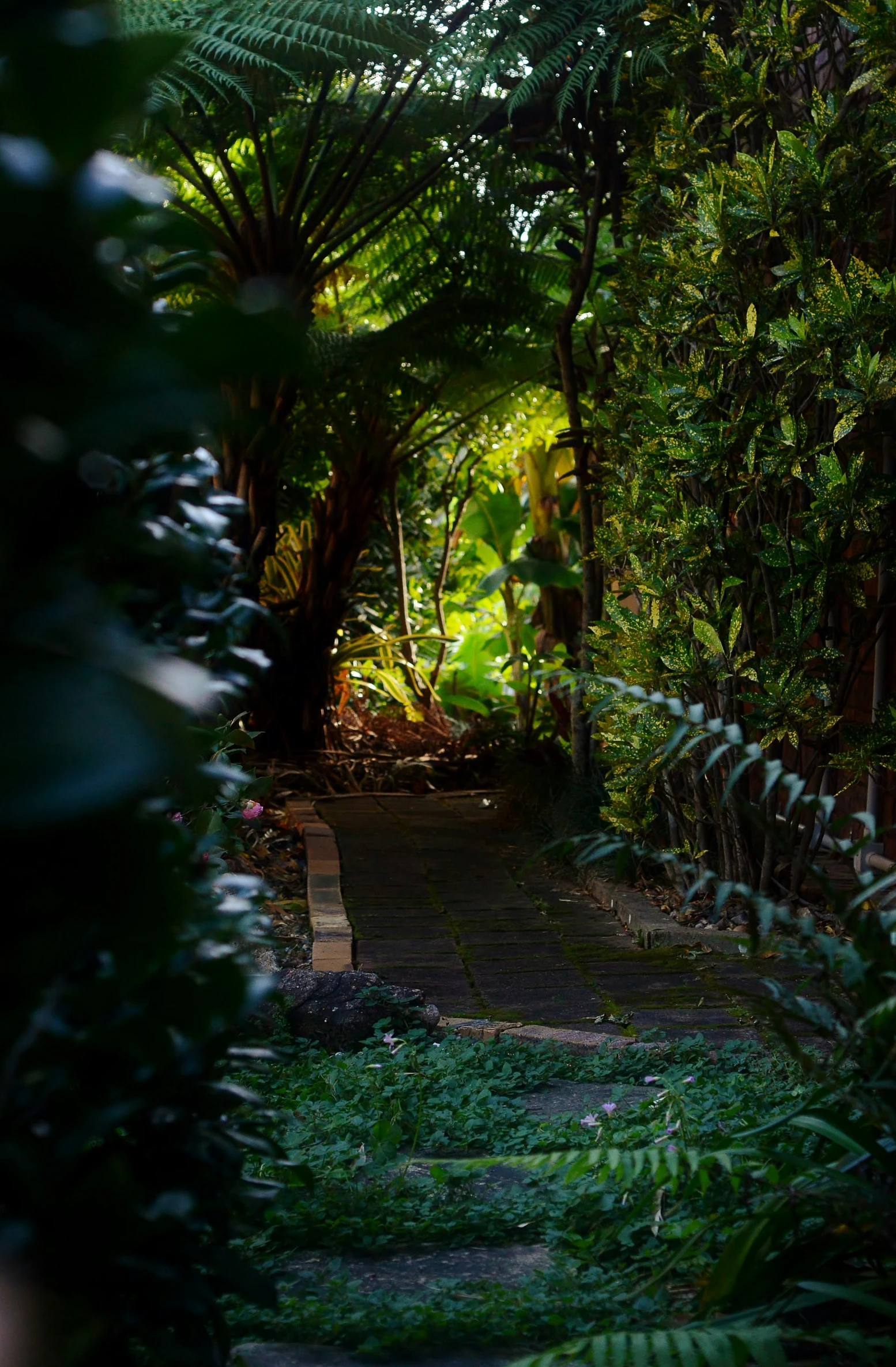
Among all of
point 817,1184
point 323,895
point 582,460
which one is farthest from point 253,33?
point 817,1184

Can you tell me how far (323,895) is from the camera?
4.65m

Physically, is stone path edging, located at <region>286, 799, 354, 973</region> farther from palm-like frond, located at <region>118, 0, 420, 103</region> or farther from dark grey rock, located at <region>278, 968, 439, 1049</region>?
palm-like frond, located at <region>118, 0, 420, 103</region>

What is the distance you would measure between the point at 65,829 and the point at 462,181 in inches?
271

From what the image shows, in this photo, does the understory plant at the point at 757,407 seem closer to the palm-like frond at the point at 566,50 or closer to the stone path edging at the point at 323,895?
the palm-like frond at the point at 566,50

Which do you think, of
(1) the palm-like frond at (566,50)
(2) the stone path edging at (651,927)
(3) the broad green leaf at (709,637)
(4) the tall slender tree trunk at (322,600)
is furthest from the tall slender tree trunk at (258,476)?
(3) the broad green leaf at (709,637)

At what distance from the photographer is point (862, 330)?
3.45 m

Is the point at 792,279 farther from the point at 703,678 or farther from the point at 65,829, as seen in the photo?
the point at 65,829

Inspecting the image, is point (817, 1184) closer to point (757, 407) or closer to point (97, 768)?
point (97, 768)

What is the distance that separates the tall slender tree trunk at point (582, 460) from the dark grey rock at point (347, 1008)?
8.26 feet

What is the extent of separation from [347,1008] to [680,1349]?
1753mm

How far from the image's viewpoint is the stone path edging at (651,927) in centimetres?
390

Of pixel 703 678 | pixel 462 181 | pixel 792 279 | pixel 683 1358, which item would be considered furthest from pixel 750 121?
pixel 683 1358

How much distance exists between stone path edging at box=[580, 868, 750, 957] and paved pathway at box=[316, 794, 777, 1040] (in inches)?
1.8

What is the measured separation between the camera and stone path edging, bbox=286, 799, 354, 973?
3.83 meters
